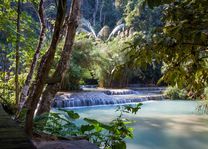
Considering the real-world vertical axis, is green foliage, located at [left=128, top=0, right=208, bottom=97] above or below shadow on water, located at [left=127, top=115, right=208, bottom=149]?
above

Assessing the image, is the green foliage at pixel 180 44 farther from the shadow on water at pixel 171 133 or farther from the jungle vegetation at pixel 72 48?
the shadow on water at pixel 171 133

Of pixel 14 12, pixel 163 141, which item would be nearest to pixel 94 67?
pixel 163 141

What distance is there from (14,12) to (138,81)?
21.6m

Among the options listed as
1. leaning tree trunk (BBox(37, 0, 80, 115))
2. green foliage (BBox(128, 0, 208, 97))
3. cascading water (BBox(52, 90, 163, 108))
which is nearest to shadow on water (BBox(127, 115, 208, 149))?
leaning tree trunk (BBox(37, 0, 80, 115))

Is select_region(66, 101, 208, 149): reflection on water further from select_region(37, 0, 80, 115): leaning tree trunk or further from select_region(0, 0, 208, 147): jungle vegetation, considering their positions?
select_region(37, 0, 80, 115): leaning tree trunk

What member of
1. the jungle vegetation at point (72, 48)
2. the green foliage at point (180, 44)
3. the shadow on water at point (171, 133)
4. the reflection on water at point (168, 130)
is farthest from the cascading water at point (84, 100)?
the green foliage at point (180, 44)

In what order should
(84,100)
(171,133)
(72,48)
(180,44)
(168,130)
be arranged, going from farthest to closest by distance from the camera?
(84,100) → (168,130) → (171,133) → (72,48) → (180,44)

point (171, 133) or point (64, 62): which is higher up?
point (64, 62)

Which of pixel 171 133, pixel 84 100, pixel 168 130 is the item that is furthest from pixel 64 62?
pixel 84 100

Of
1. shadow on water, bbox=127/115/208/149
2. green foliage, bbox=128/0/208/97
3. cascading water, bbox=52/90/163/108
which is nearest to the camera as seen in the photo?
green foliage, bbox=128/0/208/97

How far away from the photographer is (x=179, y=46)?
1514mm

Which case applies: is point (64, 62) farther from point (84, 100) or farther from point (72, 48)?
point (84, 100)

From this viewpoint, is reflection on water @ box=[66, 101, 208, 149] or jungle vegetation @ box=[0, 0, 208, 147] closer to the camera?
jungle vegetation @ box=[0, 0, 208, 147]

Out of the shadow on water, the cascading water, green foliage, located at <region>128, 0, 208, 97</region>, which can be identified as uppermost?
green foliage, located at <region>128, 0, 208, 97</region>
